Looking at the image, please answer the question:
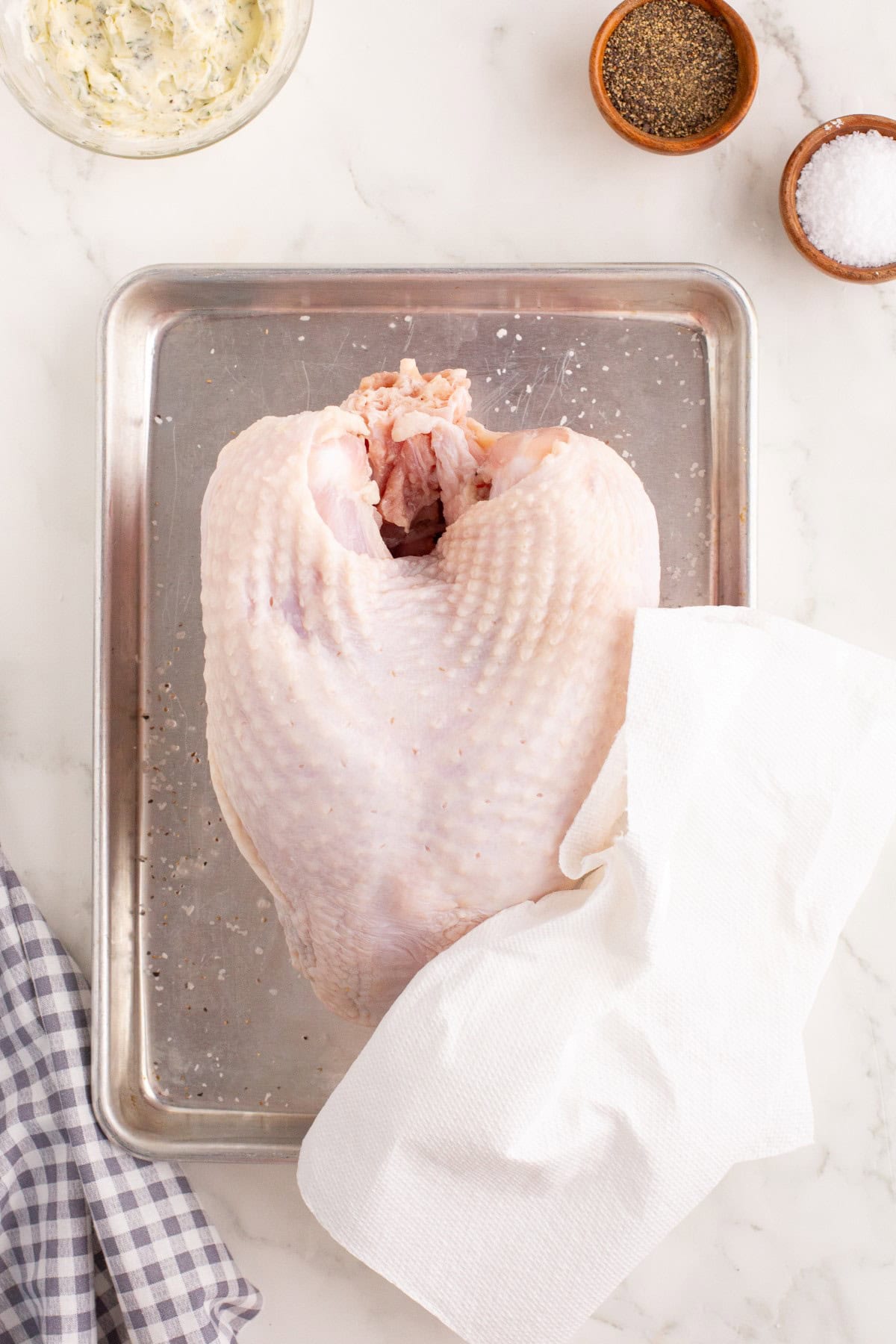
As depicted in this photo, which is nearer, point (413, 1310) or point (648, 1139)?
point (648, 1139)

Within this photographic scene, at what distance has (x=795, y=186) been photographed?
981mm

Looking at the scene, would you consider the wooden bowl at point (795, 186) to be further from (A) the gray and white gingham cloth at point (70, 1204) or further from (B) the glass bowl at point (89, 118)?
(A) the gray and white gingham cloth at point (70, 1204)

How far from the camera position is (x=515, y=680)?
2.40ft

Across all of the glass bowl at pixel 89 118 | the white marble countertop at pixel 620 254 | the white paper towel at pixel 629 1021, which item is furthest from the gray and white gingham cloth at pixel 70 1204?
the glass bowl at pixel 89 118

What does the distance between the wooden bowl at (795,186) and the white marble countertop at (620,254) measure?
0.05m

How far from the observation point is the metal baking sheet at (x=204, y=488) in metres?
1.00

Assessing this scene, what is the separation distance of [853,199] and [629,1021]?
2.47 ft

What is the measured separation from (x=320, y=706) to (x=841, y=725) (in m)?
0.37

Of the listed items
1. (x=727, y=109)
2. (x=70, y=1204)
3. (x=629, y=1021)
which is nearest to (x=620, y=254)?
(x=727, y=109)

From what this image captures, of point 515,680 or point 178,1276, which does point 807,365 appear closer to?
point 515,680

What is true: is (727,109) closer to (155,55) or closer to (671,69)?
(671,69)

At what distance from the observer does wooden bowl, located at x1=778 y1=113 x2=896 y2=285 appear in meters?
0.97

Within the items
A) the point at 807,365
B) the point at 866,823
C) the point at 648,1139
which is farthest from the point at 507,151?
the point at 648,1139

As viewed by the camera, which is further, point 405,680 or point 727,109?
point 727,109
